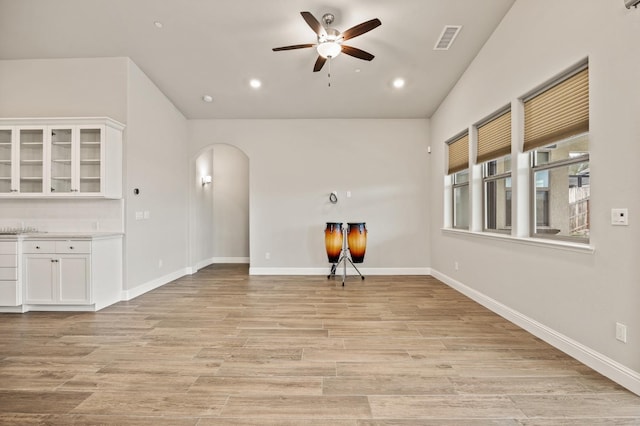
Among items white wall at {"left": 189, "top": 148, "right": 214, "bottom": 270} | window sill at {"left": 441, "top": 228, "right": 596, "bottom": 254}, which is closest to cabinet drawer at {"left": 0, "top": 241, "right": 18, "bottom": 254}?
white wall at {"left": 189, "top": 148, "right": 214, "bottom": 270}

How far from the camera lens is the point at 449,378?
233 cm

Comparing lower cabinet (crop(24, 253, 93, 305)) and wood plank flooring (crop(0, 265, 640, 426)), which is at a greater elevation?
lower cabinet (crop(24, 253, 93, 305))

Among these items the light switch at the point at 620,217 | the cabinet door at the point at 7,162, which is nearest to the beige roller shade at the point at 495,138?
the light switch at the point at 620,217

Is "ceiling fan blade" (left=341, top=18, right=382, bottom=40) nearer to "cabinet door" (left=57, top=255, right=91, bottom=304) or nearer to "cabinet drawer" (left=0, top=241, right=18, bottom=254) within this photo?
"cabinet door" (left=57, top=255, right=91, bottom=304)

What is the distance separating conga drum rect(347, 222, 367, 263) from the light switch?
3.54 metres

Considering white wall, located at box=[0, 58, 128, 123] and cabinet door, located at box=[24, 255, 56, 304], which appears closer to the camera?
cabinet door, located at box=[24, 255, 56, 304]

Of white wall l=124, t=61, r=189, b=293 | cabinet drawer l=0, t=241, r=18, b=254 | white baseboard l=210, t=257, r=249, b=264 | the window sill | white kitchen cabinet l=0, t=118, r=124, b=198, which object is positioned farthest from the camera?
white baseboard l=210, t=257, r=249, b=264

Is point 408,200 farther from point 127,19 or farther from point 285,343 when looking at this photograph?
point 127,19

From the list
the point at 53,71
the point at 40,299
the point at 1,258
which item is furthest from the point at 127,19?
the point at 40,299

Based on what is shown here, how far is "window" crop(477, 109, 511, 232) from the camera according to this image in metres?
3.89

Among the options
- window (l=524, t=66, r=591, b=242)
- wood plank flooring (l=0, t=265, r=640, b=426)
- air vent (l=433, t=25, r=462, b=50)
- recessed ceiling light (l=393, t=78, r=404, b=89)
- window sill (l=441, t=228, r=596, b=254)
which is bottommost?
wood plank flooring (l=0, t=265, r=640, b=426)

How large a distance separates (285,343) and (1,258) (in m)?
3.52

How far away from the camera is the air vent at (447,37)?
3.99m

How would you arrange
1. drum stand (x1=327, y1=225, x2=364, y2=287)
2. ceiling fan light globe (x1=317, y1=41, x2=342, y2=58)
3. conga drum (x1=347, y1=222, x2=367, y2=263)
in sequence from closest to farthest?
1. ceiling fan light globe (x1=317, y1=41, x2=342, y2=58)
2. conga drum (x1=347, y1=222, x2=367, y2=263)
3. drum stand (x1=327, y1=225, x2=364, y2=287)
